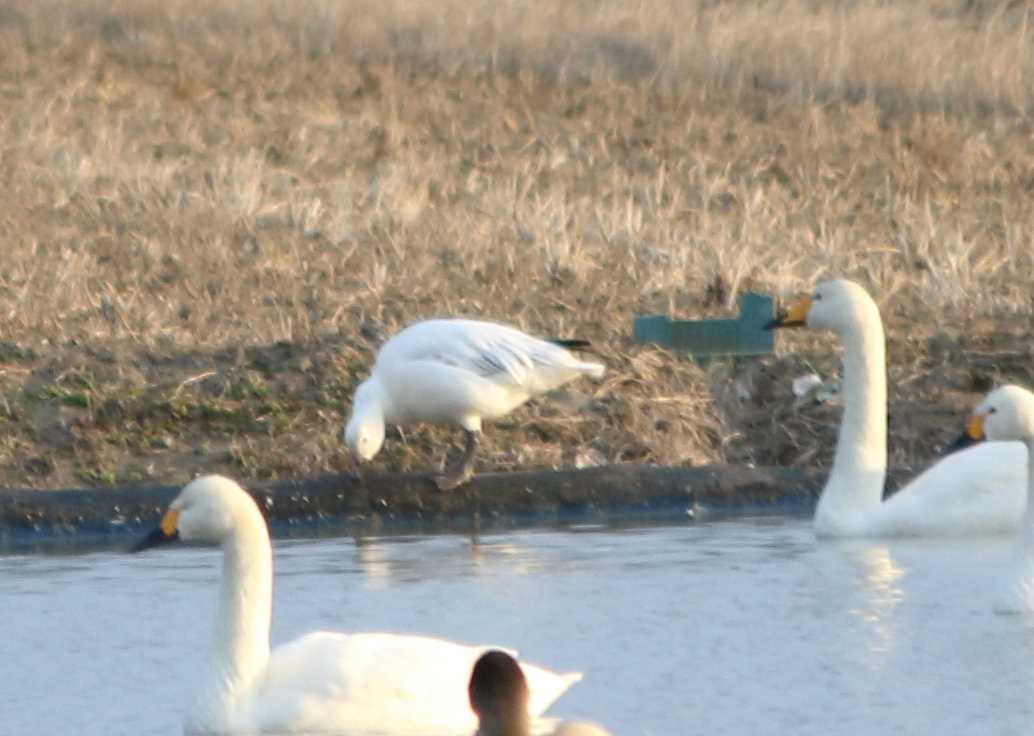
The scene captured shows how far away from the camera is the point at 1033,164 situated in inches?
731

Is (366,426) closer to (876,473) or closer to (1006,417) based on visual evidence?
(876,473)

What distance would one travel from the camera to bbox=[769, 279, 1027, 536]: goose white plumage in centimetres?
982

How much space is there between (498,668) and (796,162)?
1352cm

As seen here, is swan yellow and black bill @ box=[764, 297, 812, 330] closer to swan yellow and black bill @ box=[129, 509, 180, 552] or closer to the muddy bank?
the muddy bank

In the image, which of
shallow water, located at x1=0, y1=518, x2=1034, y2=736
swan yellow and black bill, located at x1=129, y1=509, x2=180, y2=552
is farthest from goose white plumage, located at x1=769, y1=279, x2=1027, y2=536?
swan yellow and black bill, located at x1=129, y1=509, x2=180, y2=552

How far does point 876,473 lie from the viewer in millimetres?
10141

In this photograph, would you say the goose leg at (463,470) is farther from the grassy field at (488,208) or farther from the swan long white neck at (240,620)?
the swan long white neck at (240,620)

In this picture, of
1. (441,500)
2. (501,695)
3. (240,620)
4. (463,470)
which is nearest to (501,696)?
(501,695)

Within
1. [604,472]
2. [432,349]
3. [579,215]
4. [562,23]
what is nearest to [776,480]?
[604,472]

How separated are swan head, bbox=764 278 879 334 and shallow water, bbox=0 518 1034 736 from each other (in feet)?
2.72

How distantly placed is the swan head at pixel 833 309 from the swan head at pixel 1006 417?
2072 mm

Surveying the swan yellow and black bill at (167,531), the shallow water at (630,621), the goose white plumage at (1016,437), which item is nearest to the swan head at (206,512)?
the swan yellow and black bill at (167,531)

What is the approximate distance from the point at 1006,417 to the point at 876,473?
2.00 metres

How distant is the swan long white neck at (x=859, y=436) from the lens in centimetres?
988
